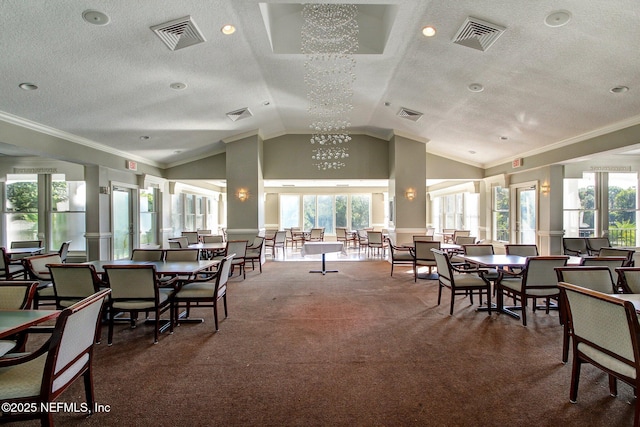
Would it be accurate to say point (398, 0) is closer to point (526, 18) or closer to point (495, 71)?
point (526, 18)

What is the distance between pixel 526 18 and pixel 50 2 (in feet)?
15.0

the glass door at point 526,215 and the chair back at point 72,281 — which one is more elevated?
the glass door at point 526,215

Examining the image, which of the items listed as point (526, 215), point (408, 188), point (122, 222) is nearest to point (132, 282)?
point (122, 222)

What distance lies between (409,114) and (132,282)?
598 cm

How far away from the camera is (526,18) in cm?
317

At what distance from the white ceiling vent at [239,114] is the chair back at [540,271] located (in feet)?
18.5

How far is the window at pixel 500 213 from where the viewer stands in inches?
327

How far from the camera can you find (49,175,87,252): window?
7.46 meters

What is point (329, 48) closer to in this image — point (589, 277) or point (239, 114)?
point (239, 114)

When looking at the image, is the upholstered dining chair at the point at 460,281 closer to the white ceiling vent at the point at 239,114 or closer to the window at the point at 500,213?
the white ceiling vent at the point at 239,114

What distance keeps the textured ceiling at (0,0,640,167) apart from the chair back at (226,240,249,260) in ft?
8.68

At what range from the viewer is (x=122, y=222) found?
7.52 m

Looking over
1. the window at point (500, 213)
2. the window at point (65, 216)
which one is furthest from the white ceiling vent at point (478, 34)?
the window at point (65, 216)

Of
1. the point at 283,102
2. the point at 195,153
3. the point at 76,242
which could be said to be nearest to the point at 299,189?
the point at 195,153
